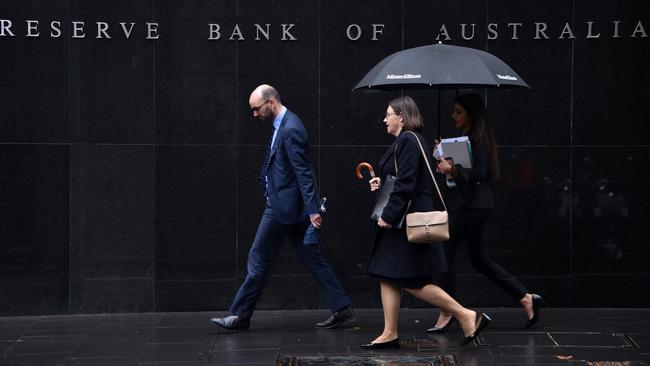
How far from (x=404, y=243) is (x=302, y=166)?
3.56ft

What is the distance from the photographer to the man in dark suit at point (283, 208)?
8336 mm

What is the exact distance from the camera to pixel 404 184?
24.9 feet

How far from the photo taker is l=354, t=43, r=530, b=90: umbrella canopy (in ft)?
25.8

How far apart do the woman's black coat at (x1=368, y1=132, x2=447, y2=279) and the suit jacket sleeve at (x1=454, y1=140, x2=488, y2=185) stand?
0.58 m

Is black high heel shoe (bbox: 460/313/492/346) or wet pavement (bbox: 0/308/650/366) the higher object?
black high heel shoe (bbox: 460/313/492/346)

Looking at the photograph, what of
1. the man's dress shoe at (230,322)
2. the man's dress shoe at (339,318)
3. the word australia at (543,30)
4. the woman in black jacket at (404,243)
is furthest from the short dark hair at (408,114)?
the man's dress shoe at (230,322)

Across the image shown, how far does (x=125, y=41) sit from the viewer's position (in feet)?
31.1

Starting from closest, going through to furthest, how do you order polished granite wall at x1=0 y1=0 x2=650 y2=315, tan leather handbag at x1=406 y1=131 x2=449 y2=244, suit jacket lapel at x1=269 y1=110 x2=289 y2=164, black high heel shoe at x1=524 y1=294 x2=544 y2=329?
1. tan leather handbag at x1=406 y1=131 x2=449 y2=244
2. suit jacket lapel at x1=269 y1=110 x2=289 y2=164
3. black high heel shoe at x1=524 y1=294 x2=544 y2=329
4. polished granite wall at x1=0 y1=0 x2=650 y2=315

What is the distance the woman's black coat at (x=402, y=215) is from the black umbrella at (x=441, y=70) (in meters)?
0.44

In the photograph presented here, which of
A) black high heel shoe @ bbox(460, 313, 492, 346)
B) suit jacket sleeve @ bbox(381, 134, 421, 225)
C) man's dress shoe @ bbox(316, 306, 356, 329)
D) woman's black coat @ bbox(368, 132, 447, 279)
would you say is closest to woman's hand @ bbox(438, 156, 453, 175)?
woman's black coat @ bbox(368, 132, 447, 279)

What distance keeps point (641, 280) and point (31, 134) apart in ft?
17.8

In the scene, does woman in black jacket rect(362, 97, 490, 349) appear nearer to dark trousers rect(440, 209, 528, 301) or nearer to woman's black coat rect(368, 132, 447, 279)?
woman's black coat rect(368, 132, 447, 279)

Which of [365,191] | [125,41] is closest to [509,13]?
[365,191]

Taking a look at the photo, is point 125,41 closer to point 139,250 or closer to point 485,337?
point 139,250
